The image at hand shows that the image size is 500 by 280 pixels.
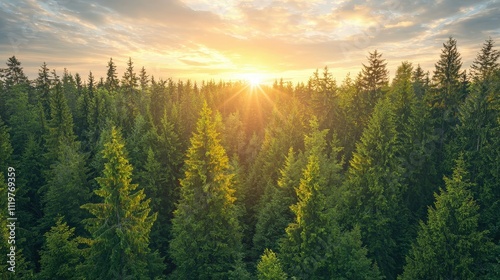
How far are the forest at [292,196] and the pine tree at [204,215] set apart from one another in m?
0.11

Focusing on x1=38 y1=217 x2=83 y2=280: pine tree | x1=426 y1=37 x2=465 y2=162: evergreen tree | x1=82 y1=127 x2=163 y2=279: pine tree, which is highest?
x1=426 y1=37 x2=465 y2=162: evergreen tree

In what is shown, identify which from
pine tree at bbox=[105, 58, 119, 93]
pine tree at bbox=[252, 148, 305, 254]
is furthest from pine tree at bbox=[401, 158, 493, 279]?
pine tree at bbox=[105, 58, 119, 93]

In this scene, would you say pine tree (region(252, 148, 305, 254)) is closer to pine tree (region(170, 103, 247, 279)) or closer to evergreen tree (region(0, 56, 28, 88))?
pine tree (region(170, 103, 247, 279))

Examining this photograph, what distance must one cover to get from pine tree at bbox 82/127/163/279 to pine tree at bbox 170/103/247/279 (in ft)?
12.8

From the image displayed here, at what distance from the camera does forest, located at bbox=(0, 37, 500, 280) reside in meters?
20.0

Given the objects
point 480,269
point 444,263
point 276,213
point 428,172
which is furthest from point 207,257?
point 428,172

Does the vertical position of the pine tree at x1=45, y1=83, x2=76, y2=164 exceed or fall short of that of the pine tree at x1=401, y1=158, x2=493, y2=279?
it exceeds it

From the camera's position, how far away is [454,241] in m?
20.4

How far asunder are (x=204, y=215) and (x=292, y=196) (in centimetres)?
854

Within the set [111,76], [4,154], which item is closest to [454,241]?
[4,154]

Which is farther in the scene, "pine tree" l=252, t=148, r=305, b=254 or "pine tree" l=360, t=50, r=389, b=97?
"pine tree" l=360, t=50, r=389, b=97

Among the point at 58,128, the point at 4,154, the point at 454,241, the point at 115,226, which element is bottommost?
the point at 454,241

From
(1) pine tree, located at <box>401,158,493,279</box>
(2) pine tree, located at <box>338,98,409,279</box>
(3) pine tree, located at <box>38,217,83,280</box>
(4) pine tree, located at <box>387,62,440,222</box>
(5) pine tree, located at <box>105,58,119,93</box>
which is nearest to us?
(1) pine tree, located at <box>401,158,493,279</box>

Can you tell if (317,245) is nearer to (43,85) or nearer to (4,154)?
(4,154)
